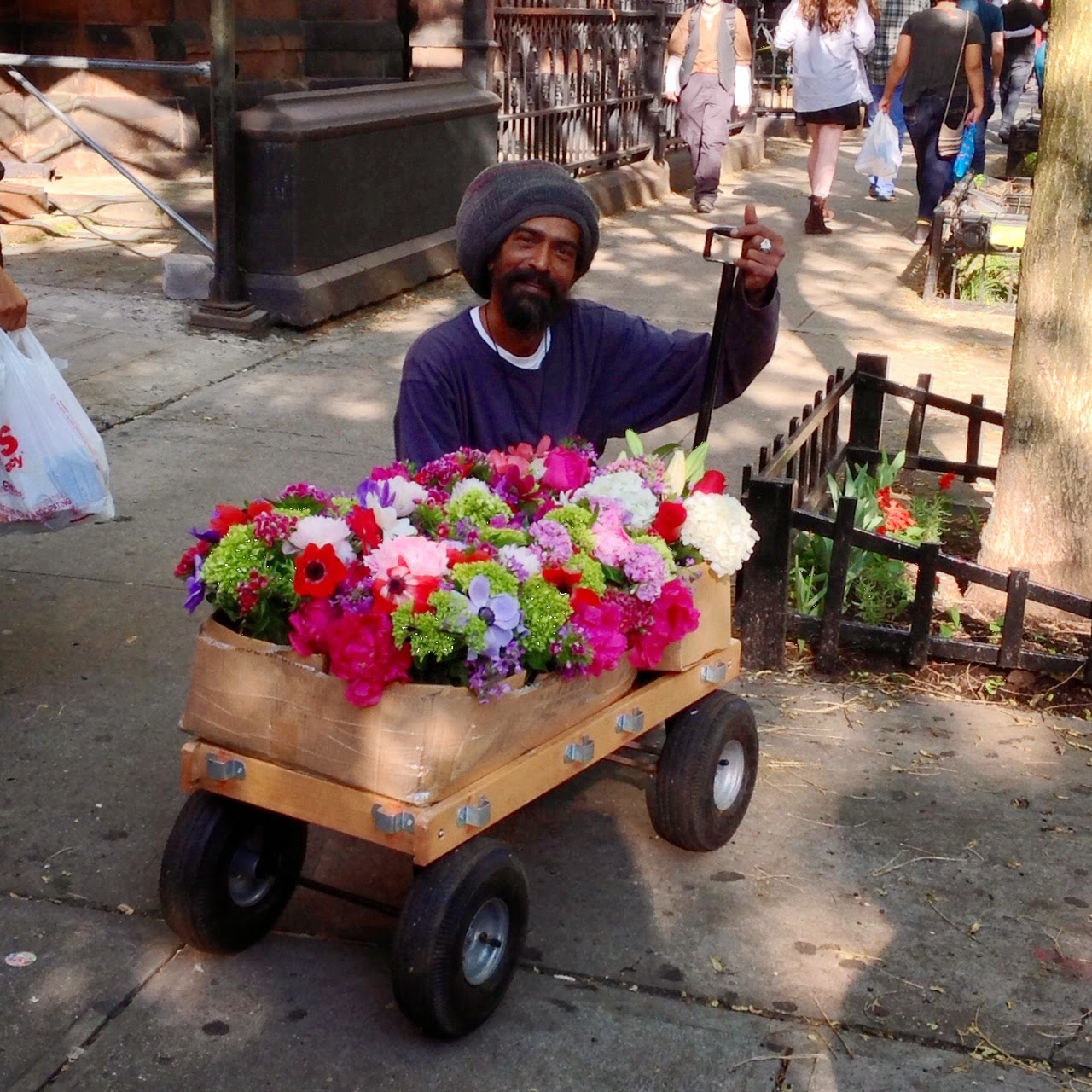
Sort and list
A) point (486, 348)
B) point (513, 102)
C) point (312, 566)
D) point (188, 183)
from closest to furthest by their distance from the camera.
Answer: point (312, 566)
point (486, 348)
point (513, 102)
point (188, 183)

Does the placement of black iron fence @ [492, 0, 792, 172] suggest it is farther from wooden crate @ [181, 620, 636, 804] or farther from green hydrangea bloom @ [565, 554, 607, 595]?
wooden crate @ [181, 620, 636, 804]

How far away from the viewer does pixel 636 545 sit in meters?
3.12

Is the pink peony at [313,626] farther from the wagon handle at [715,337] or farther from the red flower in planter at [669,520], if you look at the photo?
the wagon handle at [715,337]

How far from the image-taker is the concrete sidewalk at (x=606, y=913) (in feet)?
9.41

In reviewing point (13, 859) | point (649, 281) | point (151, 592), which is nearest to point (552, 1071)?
point (13, 859)

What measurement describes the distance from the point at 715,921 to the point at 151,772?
1.50m

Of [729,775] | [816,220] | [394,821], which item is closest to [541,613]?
[394,821]

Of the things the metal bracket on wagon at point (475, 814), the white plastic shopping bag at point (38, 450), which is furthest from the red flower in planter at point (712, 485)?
the white plastic shopping bag at point (38, 450)

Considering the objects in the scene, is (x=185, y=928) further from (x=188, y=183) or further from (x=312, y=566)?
(x=188, y=183)

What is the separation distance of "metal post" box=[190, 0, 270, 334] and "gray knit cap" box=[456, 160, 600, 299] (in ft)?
13.7

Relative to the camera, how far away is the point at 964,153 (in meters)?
11.6

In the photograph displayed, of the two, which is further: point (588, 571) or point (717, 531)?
point (717, 531)

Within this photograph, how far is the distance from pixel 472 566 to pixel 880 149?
10022mm

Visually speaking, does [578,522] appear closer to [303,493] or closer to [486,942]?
[303,493]
